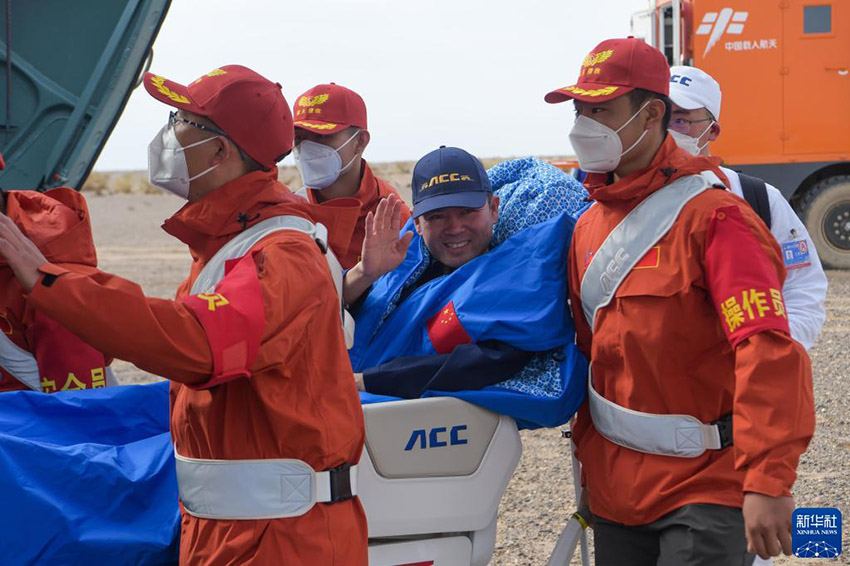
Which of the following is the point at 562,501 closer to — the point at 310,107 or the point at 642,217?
the point at 310,107

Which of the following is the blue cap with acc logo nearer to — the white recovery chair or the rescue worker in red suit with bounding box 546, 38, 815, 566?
the rescue worker in red suit with bounding box 546, 38, 815, 566

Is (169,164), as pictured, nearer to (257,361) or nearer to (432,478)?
(257,361)

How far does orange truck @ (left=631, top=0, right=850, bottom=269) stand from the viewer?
1316 centimetres

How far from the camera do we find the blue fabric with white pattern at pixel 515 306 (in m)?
3.10

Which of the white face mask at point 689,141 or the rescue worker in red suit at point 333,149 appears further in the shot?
the rescue worker in red suit at point 333,149

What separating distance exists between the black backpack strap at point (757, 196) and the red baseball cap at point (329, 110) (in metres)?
2.02

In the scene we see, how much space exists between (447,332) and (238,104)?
1156 millimetres

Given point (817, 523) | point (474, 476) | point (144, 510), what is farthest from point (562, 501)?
point (144, 510)

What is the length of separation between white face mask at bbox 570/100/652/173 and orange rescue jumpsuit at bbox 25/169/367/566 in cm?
77

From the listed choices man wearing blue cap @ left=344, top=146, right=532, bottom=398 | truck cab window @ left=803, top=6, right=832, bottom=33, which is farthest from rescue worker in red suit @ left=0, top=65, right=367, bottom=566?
truck cab window @ left=803, top=6, right=832, bottom=33

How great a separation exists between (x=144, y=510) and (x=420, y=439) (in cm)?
79

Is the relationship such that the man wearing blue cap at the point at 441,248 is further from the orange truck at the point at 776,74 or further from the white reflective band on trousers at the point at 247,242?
the orange truck at the point at 776,74

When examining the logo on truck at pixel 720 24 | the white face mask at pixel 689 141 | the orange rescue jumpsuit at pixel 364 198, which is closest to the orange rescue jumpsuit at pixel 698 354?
the white face mask at pixel 689 141

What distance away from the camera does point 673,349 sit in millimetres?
2689
